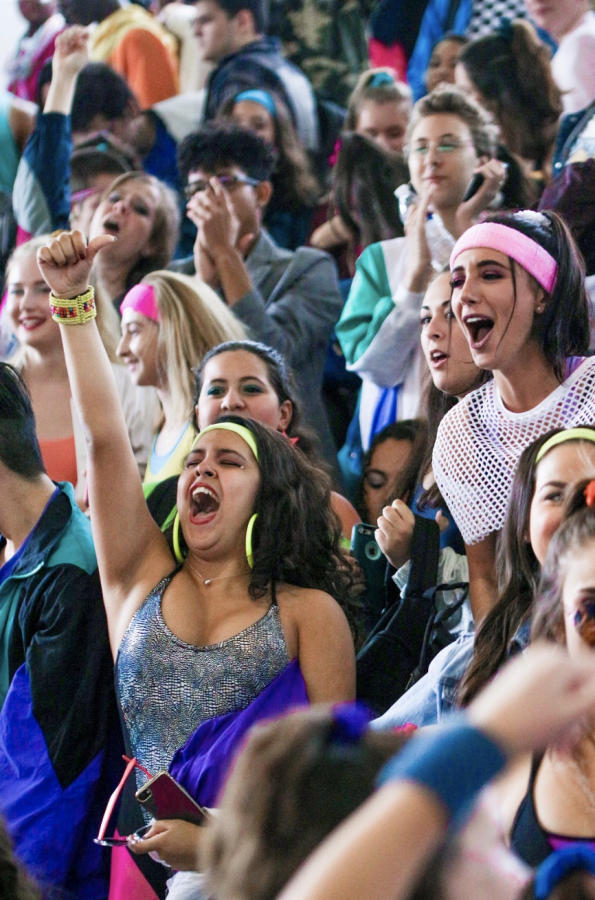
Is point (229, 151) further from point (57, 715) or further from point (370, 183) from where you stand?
point (57, 715)

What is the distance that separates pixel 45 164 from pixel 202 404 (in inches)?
66.8

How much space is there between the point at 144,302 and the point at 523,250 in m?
1.43

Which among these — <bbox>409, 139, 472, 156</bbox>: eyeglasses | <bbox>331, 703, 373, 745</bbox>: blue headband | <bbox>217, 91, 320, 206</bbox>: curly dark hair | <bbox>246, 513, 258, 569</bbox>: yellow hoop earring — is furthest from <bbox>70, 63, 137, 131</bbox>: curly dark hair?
<bbox>331, 703, 373, 745</bbox>: blue headband

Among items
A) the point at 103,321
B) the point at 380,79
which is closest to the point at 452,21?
the point at 380,79

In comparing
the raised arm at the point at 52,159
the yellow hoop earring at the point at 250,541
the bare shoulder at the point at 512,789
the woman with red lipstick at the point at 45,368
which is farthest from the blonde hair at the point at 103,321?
the bare shoulder at the point at 512,789

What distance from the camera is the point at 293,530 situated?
2789 mm

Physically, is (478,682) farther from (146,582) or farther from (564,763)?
(146,582)

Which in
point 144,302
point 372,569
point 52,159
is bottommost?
point 372,569

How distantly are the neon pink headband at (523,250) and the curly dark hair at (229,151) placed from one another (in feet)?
5.71

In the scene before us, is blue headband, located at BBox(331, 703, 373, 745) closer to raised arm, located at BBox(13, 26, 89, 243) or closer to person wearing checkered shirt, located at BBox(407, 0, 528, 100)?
raised arm, located at BBox(13, 26, 89, 243)

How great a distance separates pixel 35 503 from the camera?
9.55 feet

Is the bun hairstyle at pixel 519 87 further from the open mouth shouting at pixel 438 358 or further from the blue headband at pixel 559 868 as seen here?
Answer: the blue headband at pixel 559 868

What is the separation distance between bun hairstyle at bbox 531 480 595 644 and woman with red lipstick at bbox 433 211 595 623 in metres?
0.71

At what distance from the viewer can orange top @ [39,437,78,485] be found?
372cm
